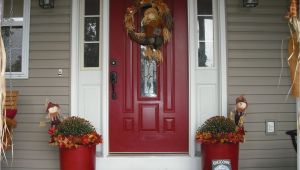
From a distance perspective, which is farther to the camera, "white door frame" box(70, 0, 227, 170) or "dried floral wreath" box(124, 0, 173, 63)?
"dried floral wreath" box(124, 0, 173, 63)

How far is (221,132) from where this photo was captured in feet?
12.6

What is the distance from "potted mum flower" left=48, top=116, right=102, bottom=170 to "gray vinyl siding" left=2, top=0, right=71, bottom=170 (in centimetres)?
56

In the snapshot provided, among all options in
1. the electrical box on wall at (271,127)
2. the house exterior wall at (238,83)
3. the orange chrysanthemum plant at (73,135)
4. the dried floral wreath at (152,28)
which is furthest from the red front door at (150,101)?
the electrical box on wall at (271,127)

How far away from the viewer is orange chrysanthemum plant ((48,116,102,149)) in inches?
148

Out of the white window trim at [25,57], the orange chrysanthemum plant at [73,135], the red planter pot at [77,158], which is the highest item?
the white window trim at [25,57]

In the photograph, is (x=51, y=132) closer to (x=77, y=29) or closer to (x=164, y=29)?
(x=77, y=29)

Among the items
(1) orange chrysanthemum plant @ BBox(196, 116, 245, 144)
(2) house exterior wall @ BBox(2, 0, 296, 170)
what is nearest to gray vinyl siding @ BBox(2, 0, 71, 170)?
(2) house exterior wall @ BBox(2, 0, 296, 170)

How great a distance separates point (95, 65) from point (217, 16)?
4.85ft

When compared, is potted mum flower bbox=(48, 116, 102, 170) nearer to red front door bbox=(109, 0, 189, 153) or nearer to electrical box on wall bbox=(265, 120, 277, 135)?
red front door bbox=(109, 0, 189, 153)

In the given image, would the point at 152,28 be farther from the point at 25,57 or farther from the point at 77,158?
the point at 77,158

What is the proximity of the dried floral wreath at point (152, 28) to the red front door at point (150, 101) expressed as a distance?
89 millimetres

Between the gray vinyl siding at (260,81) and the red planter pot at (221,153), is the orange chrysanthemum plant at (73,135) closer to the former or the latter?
the red planter pot at (221,153)

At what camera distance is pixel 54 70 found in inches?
174

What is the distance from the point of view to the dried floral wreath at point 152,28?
4.48 m
